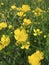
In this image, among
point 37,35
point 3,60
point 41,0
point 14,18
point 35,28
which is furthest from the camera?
point 41,0

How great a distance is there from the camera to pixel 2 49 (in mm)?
2209

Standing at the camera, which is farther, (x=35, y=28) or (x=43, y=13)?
(x=43, y=13)

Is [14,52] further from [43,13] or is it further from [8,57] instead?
[43,13]

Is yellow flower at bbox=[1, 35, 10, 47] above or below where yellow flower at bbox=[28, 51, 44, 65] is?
below

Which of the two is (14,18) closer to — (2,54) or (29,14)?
(29,14)

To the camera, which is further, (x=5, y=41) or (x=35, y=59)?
(x=5, y=41)

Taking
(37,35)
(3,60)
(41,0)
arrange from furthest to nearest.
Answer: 1. (41,0)
2. (37,35)
3. (3,60)

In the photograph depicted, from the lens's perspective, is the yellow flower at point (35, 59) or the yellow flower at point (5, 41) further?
the yellow flower at point (5, 41)

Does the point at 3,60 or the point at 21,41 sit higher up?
the point at 21,41

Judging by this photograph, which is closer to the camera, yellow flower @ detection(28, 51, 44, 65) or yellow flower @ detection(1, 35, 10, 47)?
yellow flower @ detection(28, 51, 44, 65)

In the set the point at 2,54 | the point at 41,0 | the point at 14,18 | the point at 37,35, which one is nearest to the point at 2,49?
the point at 2,54

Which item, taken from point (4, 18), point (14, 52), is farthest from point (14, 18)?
point (14, 52)

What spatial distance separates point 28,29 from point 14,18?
13.5 inches

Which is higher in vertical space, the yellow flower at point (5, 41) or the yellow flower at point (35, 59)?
the yellow flower at point (35, 59)
